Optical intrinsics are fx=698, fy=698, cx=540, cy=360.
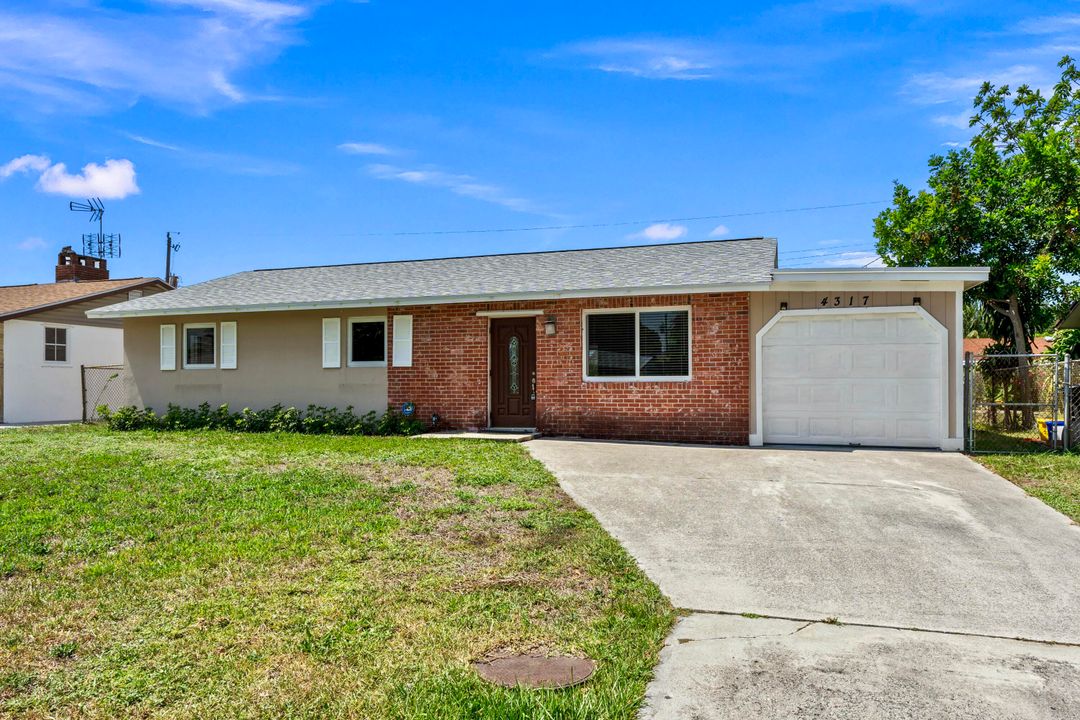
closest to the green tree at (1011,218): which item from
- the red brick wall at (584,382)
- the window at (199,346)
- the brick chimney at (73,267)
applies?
the red brick wall at (584,382)

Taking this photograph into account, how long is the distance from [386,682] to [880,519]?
505cm

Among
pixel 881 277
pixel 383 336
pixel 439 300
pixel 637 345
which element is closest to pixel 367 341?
pixel 383 336

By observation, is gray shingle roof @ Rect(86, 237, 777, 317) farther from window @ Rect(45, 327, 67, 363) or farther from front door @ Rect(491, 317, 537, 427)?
window @ Rect(45, 327, 67, 363)

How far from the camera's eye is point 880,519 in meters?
6.47

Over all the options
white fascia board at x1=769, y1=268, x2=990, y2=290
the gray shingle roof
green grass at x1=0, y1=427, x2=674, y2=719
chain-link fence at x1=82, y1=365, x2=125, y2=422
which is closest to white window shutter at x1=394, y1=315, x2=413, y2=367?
the gray shingle roof

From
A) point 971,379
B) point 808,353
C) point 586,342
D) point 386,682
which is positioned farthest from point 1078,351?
point 386,682

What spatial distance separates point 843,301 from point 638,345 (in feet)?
11.0

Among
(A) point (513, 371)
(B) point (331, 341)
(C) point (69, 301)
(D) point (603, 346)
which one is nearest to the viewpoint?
(D) point (603, 346)

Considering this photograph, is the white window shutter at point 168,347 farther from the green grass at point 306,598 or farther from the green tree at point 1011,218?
the green tree at point 1011,218

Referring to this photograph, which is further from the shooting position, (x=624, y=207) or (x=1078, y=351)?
(x=624, y=207)

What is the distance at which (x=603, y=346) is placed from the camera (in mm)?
12398

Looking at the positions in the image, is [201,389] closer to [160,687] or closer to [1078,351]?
[160,687]

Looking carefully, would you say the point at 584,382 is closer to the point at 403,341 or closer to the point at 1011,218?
the point at 403,341

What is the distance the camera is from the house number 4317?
1094 cm
